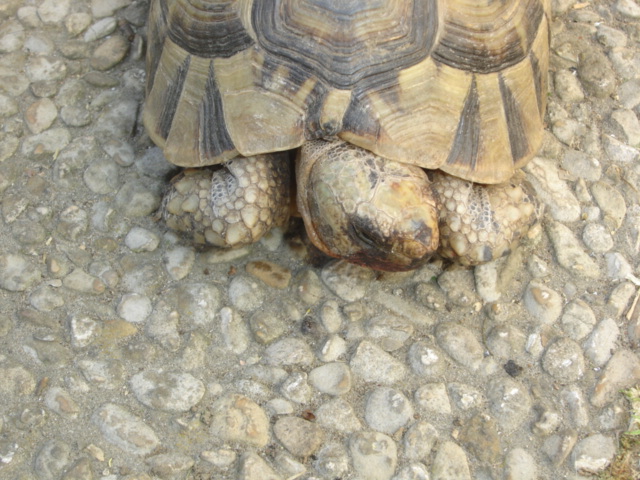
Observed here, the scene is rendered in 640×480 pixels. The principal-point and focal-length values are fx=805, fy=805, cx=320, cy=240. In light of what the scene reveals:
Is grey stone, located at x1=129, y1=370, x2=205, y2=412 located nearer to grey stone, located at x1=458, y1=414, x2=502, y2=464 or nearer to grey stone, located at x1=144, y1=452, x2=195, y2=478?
grey stone, located at x1=144, y1=452, x2=195, y2=478

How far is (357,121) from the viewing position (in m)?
2.69

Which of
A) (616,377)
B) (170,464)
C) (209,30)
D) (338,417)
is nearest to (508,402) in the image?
(616,377)

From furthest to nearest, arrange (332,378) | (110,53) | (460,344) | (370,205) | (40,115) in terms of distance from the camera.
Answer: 1. (110,53)
2. (40,115)
3. (460,344)
4. (332,378)
5. (370,205)

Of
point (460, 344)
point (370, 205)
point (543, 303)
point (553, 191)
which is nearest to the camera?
point (370, 205)

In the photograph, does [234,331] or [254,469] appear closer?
[254,469]

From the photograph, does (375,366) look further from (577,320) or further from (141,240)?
(141,240)

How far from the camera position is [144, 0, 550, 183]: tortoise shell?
2.69 meters

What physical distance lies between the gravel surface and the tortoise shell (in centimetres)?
44

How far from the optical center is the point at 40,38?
12.4ft

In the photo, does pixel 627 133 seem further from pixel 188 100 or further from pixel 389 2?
→ pixel 188 100

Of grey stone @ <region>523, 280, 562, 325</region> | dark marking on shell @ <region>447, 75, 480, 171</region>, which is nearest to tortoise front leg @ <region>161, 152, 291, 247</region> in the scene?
dark marking on shell @ <region>447, 75, 480, 171</region>

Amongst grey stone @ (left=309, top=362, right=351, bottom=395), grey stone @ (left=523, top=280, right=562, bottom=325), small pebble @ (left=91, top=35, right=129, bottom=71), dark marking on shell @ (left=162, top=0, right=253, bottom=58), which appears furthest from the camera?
small pebble @ (left=91, top=35, right=129, bottom=71)

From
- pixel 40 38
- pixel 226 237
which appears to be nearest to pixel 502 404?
pixel 226 237

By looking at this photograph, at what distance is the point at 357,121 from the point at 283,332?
801mm
